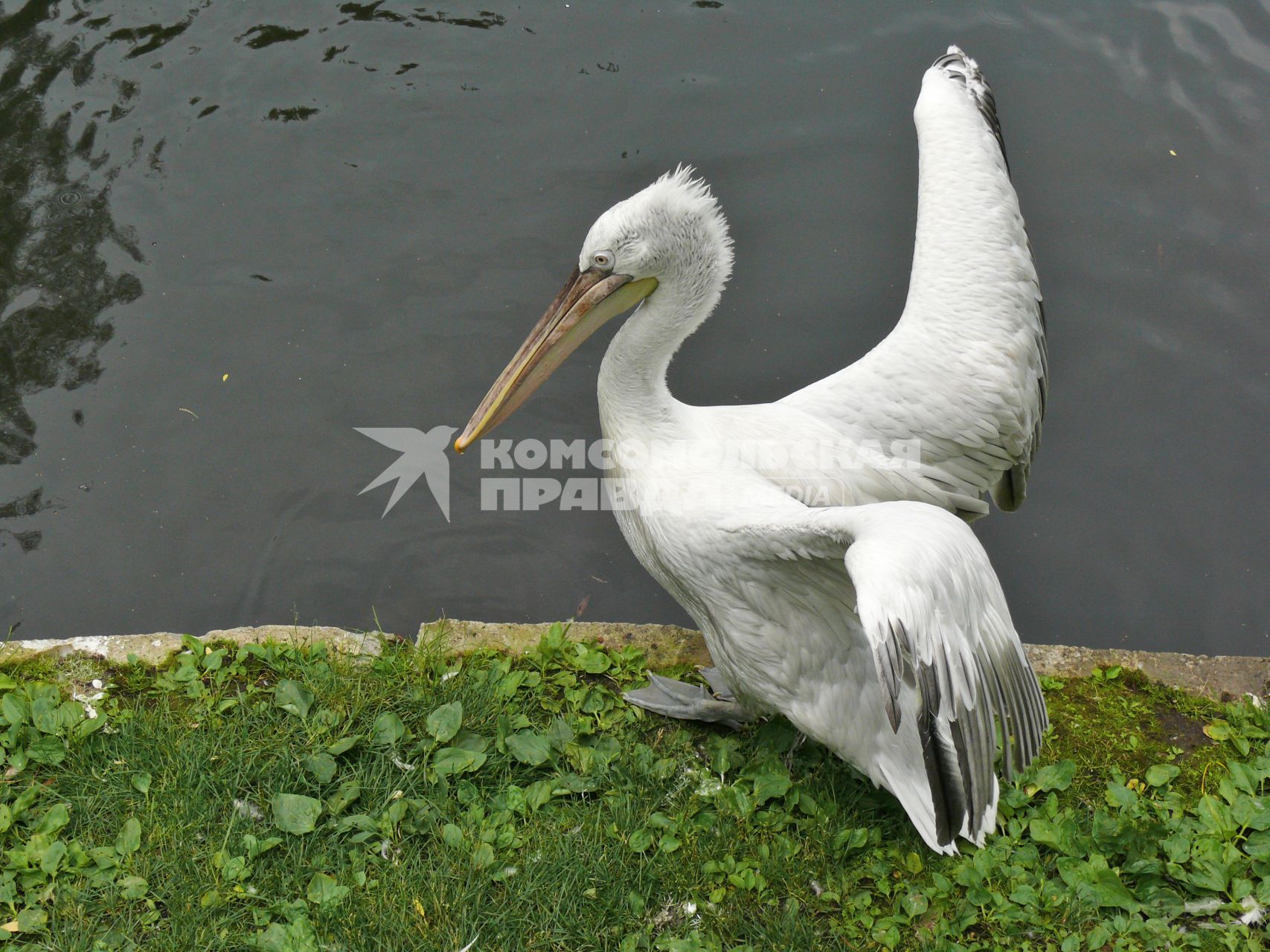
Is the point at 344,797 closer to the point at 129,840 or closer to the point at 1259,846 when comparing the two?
the point at 129,840

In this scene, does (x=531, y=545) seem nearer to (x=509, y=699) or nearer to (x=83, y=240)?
(x=509, y=699)

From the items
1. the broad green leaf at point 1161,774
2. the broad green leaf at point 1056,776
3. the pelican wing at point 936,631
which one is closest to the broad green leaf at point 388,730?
the pelican wing at point 936,631

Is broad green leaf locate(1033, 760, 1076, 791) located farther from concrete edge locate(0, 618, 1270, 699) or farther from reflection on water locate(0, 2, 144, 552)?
reflection on water locate(0, 2, 144, 552)

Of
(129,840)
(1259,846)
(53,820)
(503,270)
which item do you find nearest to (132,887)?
(129,840)

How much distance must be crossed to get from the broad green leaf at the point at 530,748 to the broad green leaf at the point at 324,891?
58cm

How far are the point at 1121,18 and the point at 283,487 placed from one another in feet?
16.7

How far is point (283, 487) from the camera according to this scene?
14.0ft

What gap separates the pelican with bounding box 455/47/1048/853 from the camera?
2279 millimetres

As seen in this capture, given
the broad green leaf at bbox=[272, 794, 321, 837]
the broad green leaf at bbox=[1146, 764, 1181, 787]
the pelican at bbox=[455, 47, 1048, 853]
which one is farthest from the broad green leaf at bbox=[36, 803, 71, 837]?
the broad green leaf at bbox=[1146, 764, 1181, 787]

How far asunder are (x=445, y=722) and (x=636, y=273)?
1382 millimetres

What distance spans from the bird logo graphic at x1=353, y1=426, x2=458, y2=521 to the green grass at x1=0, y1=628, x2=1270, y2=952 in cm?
115

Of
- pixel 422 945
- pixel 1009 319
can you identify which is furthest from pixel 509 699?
pixel 1009 319

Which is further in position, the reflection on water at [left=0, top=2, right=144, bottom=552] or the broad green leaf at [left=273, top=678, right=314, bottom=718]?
the reflection on water at [left=0, top=2, right=144, bottom=552]

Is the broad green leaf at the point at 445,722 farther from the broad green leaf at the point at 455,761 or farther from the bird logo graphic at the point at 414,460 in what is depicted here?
the bird logo graphic at the point at 414,460
